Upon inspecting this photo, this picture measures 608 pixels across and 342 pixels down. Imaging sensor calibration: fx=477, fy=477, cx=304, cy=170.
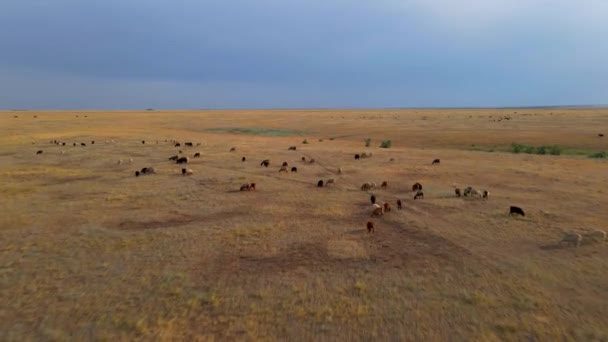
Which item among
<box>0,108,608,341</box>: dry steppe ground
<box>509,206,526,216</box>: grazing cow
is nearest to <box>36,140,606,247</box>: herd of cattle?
<box>509,206,526,216</box>: grazing cow

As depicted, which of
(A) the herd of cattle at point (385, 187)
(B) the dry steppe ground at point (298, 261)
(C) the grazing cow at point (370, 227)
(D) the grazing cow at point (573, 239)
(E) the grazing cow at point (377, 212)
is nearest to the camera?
(B) the dry steppe ground at point (298, 261)

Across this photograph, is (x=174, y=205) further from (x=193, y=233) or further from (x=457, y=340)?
(x=457, y=340)

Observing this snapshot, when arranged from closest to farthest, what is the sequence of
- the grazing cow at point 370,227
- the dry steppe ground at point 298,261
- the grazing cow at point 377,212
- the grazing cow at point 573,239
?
the dry steppe ground at point 298,261, the grazing cow at point 573,239, the grazing cow at point 370,227, the grazing cow at point 377,212

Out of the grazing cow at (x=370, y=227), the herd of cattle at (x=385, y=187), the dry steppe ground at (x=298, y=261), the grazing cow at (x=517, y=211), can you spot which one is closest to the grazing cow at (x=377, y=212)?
the herd of cattle at (x=385, y=187)

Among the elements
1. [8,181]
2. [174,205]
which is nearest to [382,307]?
[174,205]

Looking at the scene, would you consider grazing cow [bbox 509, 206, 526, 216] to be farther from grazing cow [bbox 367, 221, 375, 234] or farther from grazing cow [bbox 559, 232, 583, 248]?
grazing cow [bbox 367, 221, 375, 234]

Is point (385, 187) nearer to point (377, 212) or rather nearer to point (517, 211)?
point (377, 212)

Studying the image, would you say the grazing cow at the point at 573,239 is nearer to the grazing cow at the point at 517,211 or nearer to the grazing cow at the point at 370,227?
the grazing cow at the point at 517,211
